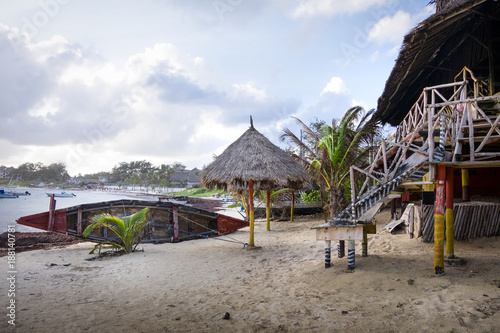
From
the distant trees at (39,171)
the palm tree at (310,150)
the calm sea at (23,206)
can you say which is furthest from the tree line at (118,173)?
the palm tree at (310,150)

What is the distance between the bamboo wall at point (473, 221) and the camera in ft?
21.0

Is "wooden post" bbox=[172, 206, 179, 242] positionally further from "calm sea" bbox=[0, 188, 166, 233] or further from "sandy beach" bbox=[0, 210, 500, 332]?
"calm sea" bbox=[0, 188, 166, 233]

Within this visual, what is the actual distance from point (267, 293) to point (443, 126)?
153 inches

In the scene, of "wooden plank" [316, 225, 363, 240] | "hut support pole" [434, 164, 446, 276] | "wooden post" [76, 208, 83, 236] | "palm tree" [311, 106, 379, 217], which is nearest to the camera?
"hut support pole" [434, 164, 446, 276]

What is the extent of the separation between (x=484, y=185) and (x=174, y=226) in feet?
31.2

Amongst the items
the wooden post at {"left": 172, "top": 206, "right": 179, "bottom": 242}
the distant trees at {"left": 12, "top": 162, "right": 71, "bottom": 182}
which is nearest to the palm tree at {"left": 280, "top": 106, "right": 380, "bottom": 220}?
the wooden post at {"left": 172, "top": 206, "right": 179, "bottom": 242}

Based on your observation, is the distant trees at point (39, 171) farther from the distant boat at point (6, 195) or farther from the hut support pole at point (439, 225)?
the hut support pole at point (439, 225)

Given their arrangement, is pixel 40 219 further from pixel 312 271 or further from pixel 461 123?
pixel 461 123

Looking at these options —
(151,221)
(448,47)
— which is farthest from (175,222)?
(448,47)

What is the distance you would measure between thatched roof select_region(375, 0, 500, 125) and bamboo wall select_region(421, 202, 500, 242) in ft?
12.4

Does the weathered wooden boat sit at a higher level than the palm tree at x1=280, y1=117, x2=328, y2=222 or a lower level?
lower

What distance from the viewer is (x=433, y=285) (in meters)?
4.38

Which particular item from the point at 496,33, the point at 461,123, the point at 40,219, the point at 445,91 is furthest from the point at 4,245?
the point at 496,33

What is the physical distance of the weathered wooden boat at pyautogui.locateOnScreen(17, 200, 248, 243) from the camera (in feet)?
31.1
